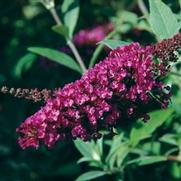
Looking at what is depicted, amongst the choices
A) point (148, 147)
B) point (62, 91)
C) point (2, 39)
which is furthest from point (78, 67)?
point (2, 39)

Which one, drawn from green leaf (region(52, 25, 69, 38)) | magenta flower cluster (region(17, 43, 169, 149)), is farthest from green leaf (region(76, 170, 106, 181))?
green leaf (region(52, 25, 69, 38))

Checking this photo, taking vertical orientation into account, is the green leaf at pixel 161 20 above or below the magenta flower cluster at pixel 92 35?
below

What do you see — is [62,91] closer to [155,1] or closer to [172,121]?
[155,1]

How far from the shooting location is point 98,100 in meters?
1.60

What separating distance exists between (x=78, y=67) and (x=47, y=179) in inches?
33.3

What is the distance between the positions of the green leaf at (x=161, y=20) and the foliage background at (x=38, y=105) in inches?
27.6

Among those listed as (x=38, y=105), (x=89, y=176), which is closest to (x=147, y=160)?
(x=89, y=176)

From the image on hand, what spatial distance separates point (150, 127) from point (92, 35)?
3.19 ft

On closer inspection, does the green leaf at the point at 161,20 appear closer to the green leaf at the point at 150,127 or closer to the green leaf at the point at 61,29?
the green leaf at the point at 150,127

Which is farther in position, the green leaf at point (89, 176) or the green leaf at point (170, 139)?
the green leaf at point (170, 139)

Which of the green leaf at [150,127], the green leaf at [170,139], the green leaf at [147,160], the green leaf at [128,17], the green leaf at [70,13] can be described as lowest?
the green leaf at [147,160]

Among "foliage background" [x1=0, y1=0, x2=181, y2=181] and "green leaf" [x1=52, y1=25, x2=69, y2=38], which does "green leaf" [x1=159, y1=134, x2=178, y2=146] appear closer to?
"foliage background" [x1=0, y1=0, x2=181, y2=181]

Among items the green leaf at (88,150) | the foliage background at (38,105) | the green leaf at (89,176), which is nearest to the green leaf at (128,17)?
the foliage background at (38,105)

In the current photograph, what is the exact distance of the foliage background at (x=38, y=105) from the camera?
2.60m
